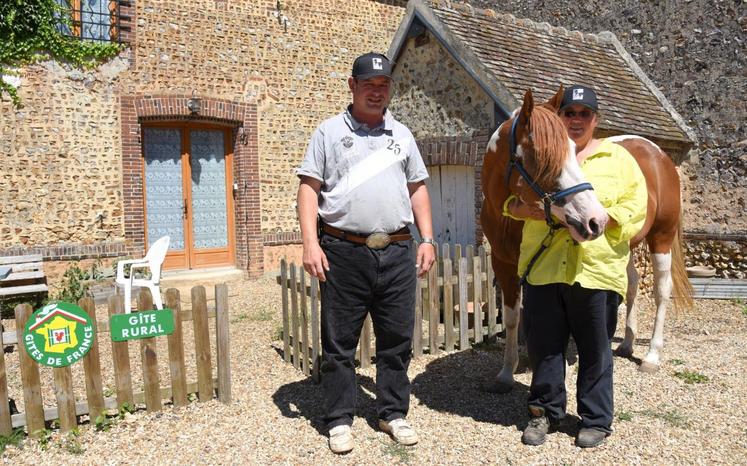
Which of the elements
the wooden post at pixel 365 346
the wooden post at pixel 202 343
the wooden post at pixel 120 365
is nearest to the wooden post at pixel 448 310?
the wooden post at pixel 365 346

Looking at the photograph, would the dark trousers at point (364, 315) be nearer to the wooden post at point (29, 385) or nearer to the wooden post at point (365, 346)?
the wooden post at point (365, 346)

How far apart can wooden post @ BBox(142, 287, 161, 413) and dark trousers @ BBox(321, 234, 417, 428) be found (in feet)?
4.11

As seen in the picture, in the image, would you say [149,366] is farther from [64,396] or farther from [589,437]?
[589,437]

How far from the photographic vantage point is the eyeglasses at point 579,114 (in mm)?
3658

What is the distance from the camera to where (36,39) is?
928 centimetres

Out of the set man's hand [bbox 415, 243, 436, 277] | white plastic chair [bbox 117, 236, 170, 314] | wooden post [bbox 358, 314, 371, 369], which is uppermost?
man's hand [bbox 415, 243, 436, 277]

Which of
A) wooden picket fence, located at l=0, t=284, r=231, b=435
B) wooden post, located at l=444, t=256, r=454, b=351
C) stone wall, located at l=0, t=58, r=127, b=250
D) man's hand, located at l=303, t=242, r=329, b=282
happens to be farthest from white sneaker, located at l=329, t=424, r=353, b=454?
stone wall, located at l=0, t=58, r=127, b=250

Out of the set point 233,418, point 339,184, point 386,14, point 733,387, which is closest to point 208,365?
point 233,418

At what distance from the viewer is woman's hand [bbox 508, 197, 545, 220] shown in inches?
124

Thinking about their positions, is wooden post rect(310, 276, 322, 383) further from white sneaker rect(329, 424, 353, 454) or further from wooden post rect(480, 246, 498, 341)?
wooden post rect(480, 246, 498, 341)

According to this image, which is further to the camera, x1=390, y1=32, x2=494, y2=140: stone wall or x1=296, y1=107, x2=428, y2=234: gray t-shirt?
x1=390, y1=32, x2=494, y2=140: stone wall

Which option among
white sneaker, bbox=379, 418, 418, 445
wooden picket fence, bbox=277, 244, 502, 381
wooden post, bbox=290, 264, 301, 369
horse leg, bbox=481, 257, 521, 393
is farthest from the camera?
wooden post, bbox=290, 264, 301, 369

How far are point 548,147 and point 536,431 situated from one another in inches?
64.8

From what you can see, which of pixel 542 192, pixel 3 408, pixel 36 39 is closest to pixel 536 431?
pixel 542 192
